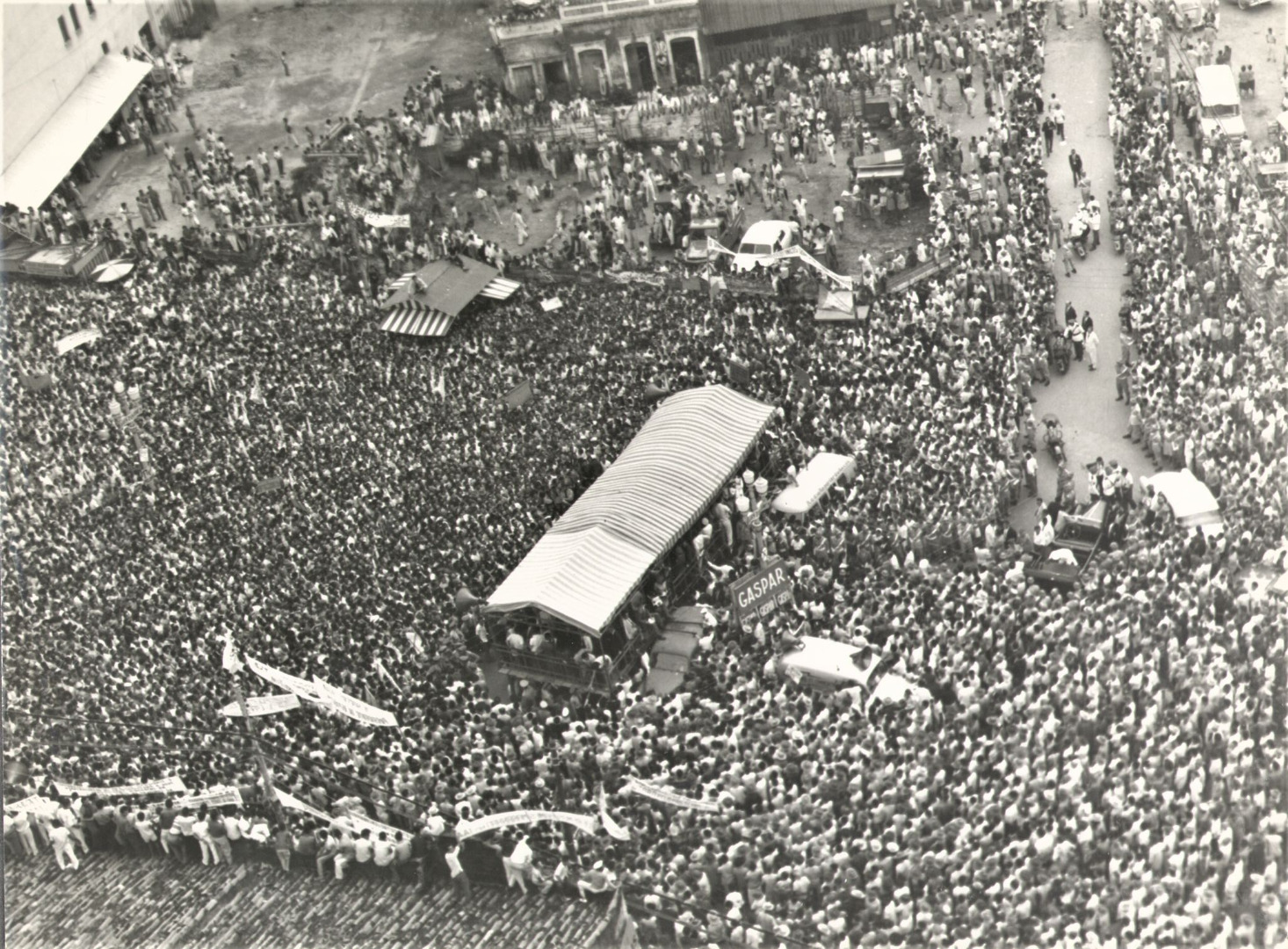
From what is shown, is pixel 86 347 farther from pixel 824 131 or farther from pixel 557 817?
pixel 557 817

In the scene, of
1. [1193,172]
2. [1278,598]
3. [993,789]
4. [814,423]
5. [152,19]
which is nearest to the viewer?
[993,789]

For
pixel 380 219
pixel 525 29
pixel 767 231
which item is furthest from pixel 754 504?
pixel 525 29

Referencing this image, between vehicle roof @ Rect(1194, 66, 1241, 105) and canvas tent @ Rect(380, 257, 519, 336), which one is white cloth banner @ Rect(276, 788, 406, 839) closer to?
canvas tent @ Rect(380, 257, 519, 336)

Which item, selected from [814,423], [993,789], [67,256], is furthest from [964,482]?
[67,256]

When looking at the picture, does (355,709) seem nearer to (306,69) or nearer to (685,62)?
(685,62)

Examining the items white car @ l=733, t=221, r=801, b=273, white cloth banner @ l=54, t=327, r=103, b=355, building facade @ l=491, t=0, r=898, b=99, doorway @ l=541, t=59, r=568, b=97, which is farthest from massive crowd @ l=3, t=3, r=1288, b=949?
doorway @ l=541, t=59, r=568, b=97
